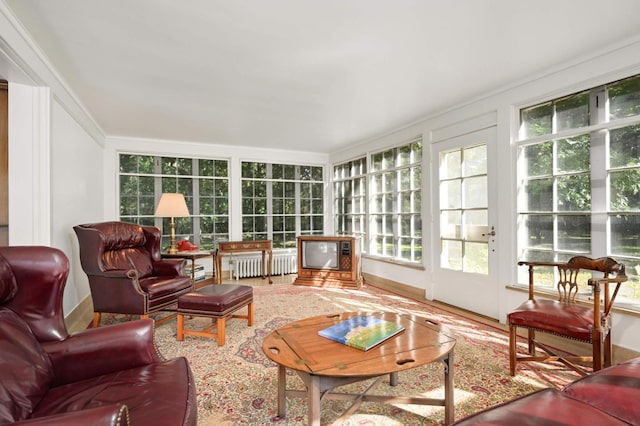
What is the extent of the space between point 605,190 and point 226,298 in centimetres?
326

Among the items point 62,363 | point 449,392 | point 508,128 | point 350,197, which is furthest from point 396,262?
point 62,363

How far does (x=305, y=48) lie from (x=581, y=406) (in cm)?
254

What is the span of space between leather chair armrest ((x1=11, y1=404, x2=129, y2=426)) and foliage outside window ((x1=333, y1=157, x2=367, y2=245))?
507 cm

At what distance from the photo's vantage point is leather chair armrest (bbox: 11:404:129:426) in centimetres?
79

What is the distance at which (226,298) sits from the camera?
2840 mm

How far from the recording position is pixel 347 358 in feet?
5.17

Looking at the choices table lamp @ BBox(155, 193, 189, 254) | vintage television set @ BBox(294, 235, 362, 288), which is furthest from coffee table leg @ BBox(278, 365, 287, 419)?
vintage television set @ BBox(294, 235, 362, 288)

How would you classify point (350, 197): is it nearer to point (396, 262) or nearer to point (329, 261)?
point (329, 261)

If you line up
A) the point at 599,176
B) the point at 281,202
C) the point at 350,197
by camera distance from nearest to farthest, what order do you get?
the point at 599,176 < the point at 350,197 < the point at 281,202

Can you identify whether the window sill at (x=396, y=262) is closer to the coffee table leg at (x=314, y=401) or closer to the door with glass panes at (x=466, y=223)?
the door with glass panes at (x=466, y=223)

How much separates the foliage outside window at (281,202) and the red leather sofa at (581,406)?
17.4 feet

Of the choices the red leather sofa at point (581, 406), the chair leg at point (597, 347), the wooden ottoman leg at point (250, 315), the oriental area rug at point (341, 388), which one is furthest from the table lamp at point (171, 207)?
the chair leg at point (597, 347)

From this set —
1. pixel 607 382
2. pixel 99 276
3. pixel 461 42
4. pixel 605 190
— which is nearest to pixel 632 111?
pixel 605 190

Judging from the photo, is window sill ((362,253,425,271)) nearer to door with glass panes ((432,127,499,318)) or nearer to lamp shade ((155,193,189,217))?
door with glass panes ((432,127,499,318))
